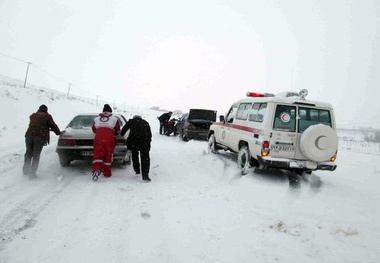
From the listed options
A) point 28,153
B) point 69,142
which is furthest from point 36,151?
point 69,142

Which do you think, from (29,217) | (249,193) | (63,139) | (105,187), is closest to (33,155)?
(63,139)

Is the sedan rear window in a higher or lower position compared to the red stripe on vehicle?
lower

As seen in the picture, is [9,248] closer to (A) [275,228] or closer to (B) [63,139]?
(A) [275,228]

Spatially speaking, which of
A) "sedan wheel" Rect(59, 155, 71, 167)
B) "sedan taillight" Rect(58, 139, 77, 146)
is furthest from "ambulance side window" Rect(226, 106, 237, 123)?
"sedan wheel" Rect(59, 155, 71, 167)

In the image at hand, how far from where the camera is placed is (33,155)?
665 centimetres

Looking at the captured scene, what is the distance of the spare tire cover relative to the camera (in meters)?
6.61

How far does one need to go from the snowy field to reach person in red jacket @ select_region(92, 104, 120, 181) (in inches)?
12.5

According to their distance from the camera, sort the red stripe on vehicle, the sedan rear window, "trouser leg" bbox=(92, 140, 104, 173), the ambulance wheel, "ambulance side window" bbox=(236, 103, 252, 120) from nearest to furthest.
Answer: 1. "trouser leg" bbox=(92, 140, 104, 173)
2. the red stripe on vehicle
3. the ambulance wheel
4. the sedan rear window
5. "ambulance side window" bbox=(236, 103, 252, 120)

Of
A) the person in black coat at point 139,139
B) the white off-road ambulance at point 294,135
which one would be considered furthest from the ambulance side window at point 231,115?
the person in black coat at point 139,139

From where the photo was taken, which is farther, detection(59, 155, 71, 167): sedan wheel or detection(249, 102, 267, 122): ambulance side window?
detection(249, 102, 267, 122): ambulance side window

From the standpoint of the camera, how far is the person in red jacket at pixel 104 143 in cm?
644

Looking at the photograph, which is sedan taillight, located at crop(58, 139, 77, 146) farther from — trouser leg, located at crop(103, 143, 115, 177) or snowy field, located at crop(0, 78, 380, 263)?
trouser leg, located at crop(103, 143, 115, 177)

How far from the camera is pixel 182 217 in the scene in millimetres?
4465

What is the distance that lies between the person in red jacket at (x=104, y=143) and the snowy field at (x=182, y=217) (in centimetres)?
32
